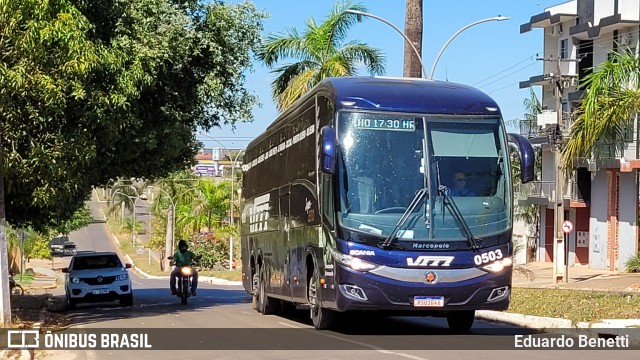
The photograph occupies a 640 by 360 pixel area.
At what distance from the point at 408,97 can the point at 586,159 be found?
29814mm

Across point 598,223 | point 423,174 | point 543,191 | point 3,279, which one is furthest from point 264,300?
point 543,191

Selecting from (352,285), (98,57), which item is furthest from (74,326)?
(352,285)

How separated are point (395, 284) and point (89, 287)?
49.6 ft

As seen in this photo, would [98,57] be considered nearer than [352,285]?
No

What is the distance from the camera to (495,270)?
14.3 m

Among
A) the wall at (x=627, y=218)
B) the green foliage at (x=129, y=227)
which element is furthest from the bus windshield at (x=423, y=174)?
the green foliage at (x=129, y=227)

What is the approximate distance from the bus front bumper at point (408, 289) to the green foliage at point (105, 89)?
6.12 metres

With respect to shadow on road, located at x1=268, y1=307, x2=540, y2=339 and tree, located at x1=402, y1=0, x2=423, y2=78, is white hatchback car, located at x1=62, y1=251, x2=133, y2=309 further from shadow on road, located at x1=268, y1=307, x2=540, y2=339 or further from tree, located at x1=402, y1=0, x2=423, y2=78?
tree, located at x1=402, y1=0, x2=423, y2=78

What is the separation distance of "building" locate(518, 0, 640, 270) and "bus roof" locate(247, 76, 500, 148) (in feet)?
80.5

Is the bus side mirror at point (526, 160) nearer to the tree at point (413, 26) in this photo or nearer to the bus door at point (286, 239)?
the bus door at point (286, 239)

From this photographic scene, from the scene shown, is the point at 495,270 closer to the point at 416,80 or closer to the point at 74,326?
the point at 416,80

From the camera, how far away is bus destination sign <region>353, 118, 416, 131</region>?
14469mm

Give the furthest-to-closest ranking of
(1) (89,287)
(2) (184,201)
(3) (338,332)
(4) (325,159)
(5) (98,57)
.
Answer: (2) (184,201) < (1) (89,287) < (5) (98,57) < (3) (338,332) < (4) (325,159)

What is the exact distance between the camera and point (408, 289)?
45.7ft
